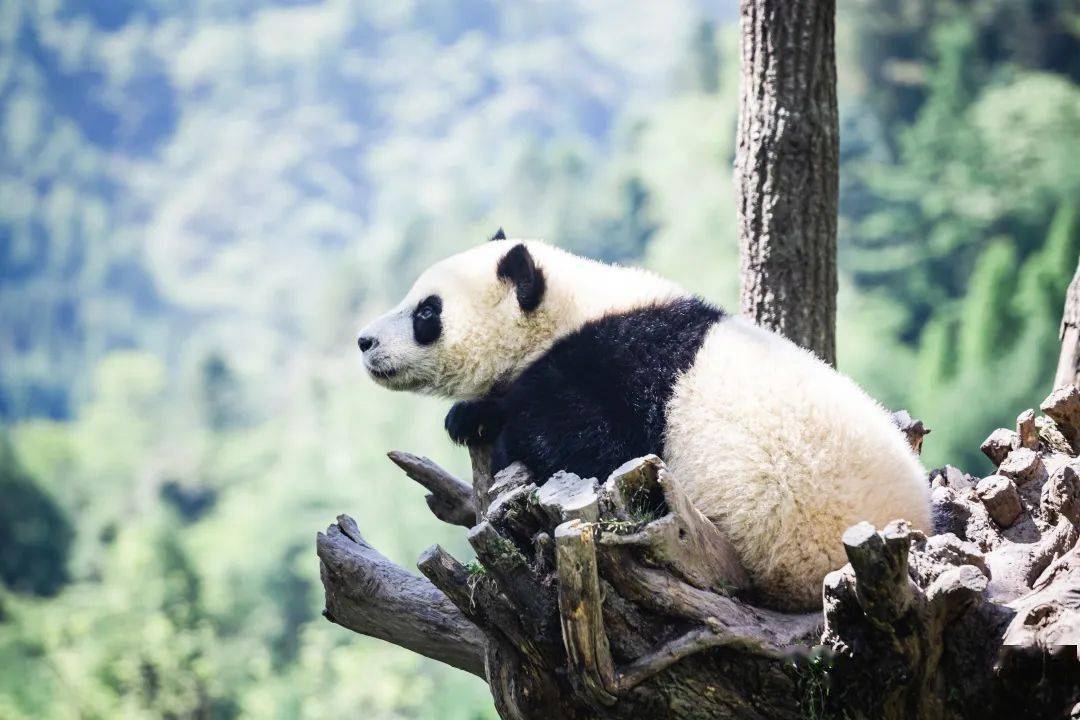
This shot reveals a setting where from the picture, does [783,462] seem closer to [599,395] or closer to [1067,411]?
[599,395]

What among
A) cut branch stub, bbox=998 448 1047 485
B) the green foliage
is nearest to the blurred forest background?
the green foliage

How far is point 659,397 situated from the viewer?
105 inches

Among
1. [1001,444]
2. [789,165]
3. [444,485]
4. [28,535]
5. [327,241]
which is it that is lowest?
[28,535]

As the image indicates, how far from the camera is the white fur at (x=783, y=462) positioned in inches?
94.7

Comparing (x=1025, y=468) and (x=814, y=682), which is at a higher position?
(x=1025, y=468)

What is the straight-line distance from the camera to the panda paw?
2986mm

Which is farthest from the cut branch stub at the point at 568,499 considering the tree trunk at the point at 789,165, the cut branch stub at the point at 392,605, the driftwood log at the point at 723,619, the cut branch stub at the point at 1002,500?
the tree trunk at the point at 789,165

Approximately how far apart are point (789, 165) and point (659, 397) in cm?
140

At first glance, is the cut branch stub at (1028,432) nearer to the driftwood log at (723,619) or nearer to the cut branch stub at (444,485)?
the driftwood log at (723,619)

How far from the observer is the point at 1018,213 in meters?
15.0

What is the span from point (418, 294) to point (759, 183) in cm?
141

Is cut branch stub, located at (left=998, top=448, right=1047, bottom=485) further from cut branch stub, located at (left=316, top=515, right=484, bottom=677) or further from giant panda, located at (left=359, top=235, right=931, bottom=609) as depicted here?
cut branch stub, located at (left=316, top=515, right=484, bottom=677)

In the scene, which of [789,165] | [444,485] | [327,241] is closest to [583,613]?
[444,485]

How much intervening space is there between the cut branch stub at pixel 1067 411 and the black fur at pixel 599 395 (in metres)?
1.07
